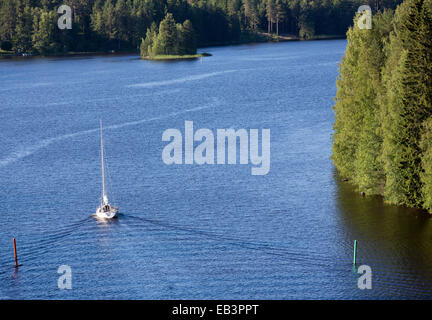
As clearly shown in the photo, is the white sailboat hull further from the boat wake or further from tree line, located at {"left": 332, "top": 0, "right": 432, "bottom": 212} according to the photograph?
the boat wake

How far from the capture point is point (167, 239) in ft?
180

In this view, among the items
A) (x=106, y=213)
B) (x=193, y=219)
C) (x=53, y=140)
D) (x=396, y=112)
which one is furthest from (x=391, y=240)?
(x=53, y=140)

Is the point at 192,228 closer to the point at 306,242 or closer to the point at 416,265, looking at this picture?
the point at 306,242

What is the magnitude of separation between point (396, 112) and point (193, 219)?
20611 millimetres

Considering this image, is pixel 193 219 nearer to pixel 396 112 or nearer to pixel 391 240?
pixel 391 240

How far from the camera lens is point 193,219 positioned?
59469 mm

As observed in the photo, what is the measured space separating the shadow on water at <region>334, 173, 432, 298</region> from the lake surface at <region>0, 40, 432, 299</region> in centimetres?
14

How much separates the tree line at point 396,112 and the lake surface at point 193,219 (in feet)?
7.69

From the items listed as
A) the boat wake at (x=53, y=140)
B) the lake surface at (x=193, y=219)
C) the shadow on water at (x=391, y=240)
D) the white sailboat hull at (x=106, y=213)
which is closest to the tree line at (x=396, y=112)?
the shadow on water at (x=391, y=240)

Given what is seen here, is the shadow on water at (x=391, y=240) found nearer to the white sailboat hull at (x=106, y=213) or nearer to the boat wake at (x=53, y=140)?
the white sailboat hull at (x=106, y=213)

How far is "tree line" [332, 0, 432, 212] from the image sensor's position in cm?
5844

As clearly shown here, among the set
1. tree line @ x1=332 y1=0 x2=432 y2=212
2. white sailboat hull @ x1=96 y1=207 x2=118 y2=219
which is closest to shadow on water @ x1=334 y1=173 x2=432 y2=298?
tree line @ x1=332 y1=0 x2=432 y2=212

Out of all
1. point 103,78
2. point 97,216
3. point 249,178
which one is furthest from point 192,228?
point 103,78

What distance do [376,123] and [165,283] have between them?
91.6 ft
